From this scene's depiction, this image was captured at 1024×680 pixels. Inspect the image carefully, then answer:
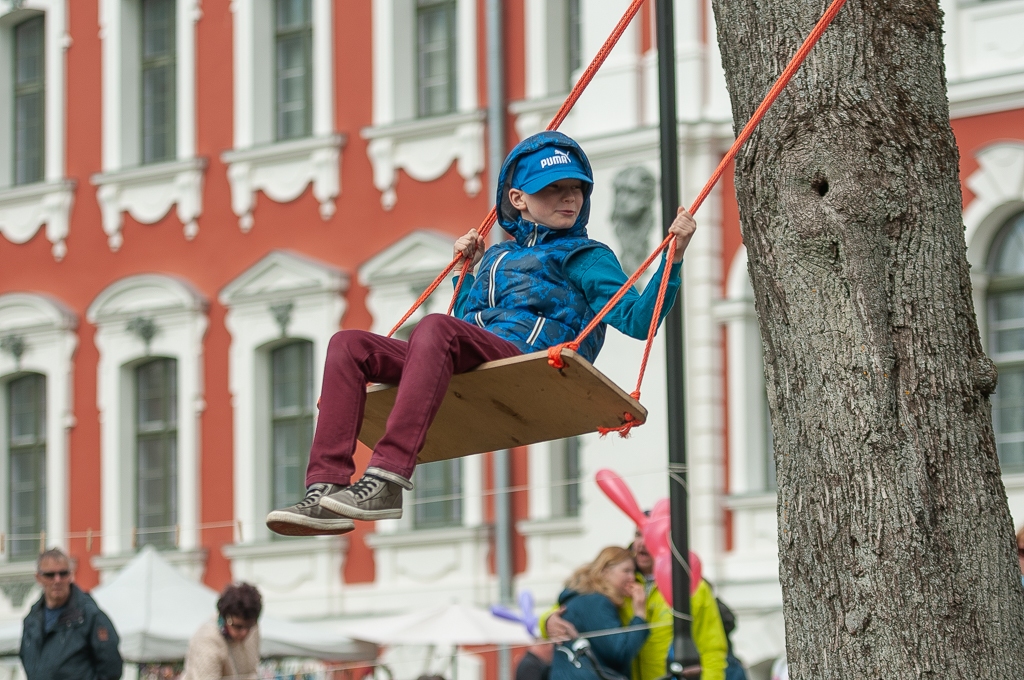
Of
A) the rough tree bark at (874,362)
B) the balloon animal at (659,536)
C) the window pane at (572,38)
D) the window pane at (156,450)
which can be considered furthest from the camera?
the window pane at (156,450)

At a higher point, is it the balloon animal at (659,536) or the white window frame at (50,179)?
the white window frame at (50,179)

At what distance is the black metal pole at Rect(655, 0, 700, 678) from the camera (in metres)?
8.91

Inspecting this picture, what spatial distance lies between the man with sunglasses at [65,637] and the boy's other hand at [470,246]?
14.6 ft

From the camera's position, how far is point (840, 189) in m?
5.06

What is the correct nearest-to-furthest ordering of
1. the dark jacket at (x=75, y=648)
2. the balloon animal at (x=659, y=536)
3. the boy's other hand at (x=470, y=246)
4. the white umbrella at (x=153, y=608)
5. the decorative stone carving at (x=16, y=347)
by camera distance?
the boy's other hand at (x=470, y=246)
the dark jacket at (x=75, y=648)
the balloon animal at (x=659, y=536)
the white umbrella at (x=153, y=608)
the decorative stone carving at (x=16, y=347)

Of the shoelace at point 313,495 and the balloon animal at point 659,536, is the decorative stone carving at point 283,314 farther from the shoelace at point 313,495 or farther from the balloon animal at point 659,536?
the shoelace at point 313,495

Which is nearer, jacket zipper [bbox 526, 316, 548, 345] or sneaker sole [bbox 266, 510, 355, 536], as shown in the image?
sneaker sole [bbox 266, 510, 355, 536]

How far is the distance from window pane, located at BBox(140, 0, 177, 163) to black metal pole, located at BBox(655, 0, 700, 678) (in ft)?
40.7

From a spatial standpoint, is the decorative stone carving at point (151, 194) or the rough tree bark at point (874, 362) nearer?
the rough tree bark at point (874, 362)

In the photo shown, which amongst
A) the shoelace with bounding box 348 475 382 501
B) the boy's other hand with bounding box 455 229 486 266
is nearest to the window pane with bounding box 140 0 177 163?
the boy's other hand with bounding box 455 229 486 266

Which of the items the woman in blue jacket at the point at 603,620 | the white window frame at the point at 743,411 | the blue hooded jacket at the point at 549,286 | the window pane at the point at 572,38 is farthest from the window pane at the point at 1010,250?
the blue hooded jacket at the point at 549,286

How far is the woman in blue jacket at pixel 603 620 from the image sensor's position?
8.50 m

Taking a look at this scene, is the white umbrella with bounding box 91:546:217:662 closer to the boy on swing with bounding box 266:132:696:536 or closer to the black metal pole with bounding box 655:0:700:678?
the black metal pole with bounding box 655:0:700:678

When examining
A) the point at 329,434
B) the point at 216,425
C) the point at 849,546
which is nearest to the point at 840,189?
the point at 849,546
